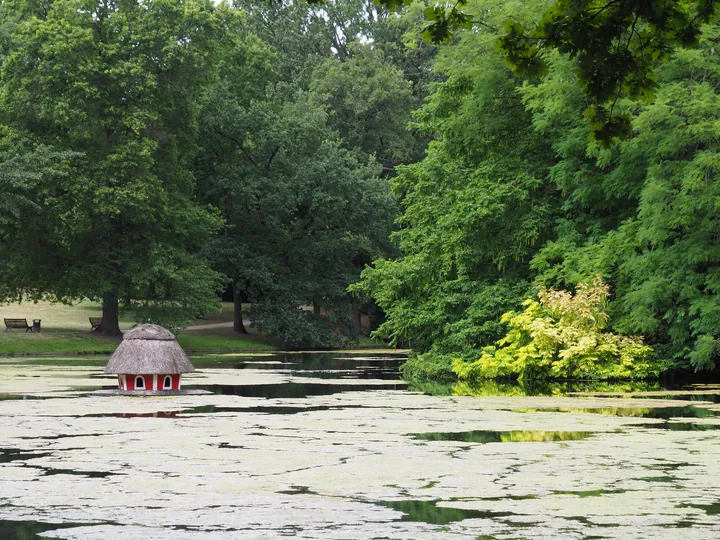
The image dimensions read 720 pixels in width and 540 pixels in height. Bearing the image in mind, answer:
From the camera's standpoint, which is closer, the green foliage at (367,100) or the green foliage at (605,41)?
the green foliage at (605,41)

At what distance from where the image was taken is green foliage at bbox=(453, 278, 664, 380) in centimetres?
2619

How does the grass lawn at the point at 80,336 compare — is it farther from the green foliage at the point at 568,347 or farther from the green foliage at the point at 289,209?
the green foliage at the point at 568,347

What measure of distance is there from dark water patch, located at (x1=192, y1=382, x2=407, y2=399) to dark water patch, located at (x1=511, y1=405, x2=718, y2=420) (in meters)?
5.13

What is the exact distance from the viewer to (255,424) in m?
15.6

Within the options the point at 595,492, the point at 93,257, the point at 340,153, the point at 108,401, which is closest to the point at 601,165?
the point at 108,401

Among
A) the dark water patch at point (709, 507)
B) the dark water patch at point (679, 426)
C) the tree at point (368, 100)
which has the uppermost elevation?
the tree at point (368, 100)

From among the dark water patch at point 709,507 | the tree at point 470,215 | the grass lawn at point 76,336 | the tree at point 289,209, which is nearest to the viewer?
the dark water patch at point 709,507

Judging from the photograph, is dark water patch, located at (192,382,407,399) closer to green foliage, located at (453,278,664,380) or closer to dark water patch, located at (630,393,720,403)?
green foliage, located at (453,278,664,380)

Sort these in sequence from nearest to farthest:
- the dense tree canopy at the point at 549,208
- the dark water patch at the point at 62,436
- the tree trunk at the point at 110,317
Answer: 1. the dark water patch at the point at 62,436
2. the dense tree canopy at the point at 549,208
3. the tree trunk at the point at 110,317

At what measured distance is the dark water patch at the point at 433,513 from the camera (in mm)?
8448

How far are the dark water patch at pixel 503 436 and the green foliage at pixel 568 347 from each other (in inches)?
459

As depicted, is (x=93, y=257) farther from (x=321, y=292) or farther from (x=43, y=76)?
(x=321, y=292)

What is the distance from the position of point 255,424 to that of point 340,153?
43.3 m

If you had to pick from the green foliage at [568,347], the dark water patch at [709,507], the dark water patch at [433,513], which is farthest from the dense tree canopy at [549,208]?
the dark water patch at [433,513]
